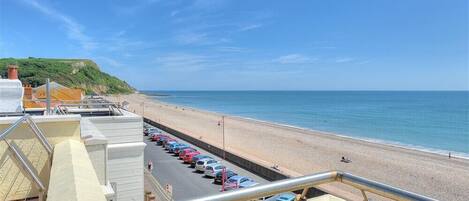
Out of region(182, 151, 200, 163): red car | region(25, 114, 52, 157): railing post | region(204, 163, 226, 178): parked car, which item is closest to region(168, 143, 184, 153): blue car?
region(182, 151, 200, 163): red car

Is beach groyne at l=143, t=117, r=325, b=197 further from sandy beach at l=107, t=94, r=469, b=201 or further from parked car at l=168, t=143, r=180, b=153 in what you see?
parked car at l=168, t=143, r=180, b=153

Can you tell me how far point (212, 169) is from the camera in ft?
65.6

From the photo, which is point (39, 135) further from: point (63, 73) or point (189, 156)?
point (63, 73)

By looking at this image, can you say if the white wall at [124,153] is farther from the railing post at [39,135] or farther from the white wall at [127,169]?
the railing post at [39,135]

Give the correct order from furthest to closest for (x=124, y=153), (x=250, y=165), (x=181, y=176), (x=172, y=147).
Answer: (x=172, y=147) < (x=250, y=165) < (x=181, y=176) < (x=124, y=153)

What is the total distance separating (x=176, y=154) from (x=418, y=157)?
2107 centimetres

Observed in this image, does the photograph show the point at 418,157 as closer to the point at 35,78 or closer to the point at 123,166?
the point at 123,166

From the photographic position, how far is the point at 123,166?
7.86 meters

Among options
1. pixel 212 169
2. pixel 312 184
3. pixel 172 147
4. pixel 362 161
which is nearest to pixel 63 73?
pixel 172 147

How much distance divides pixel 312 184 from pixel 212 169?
18083 millimetres

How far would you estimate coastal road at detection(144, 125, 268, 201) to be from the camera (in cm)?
1758

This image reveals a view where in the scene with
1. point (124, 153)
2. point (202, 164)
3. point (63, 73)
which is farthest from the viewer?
point (63, 73)

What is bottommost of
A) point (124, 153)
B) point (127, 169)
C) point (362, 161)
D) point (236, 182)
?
point (362, 161)

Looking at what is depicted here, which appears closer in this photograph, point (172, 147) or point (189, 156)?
point (189, 156)
